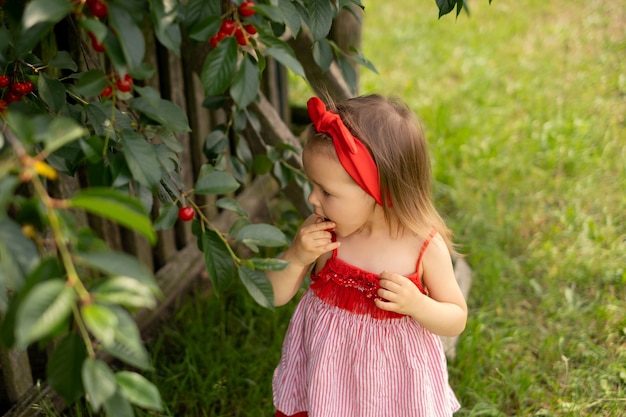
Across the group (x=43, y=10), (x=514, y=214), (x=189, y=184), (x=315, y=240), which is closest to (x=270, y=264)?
(x=315, y=240)

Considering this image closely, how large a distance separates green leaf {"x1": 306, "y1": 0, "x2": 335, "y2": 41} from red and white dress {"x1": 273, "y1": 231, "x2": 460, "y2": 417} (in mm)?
577

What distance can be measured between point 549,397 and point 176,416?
127 cm

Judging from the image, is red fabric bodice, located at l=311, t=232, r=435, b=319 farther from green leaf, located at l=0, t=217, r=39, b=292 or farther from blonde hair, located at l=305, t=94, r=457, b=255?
green leaf, located at l=0, t=217, r=39, b=292

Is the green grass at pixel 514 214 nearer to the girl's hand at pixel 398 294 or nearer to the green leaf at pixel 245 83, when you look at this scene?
the girl's hand at pixel 398 294

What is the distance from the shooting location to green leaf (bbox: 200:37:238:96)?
4.24 feet

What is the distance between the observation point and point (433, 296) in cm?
179

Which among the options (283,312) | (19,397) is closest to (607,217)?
(283,312)

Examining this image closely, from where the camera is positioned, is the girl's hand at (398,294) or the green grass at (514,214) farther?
the green grass at (514,214)

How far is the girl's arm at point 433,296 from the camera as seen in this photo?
1658 millimetres

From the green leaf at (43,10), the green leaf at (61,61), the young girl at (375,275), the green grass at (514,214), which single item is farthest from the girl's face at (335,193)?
the green grass at (514,214)

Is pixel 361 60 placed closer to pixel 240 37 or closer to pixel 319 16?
pixel 319 16

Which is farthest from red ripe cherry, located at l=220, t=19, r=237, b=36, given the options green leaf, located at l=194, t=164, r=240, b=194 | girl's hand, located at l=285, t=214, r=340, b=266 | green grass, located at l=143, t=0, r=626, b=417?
green grass, located at l=143, t=0, r=626, b=417

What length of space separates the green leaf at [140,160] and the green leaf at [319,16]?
18.7 inches

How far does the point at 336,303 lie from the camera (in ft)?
5.96
